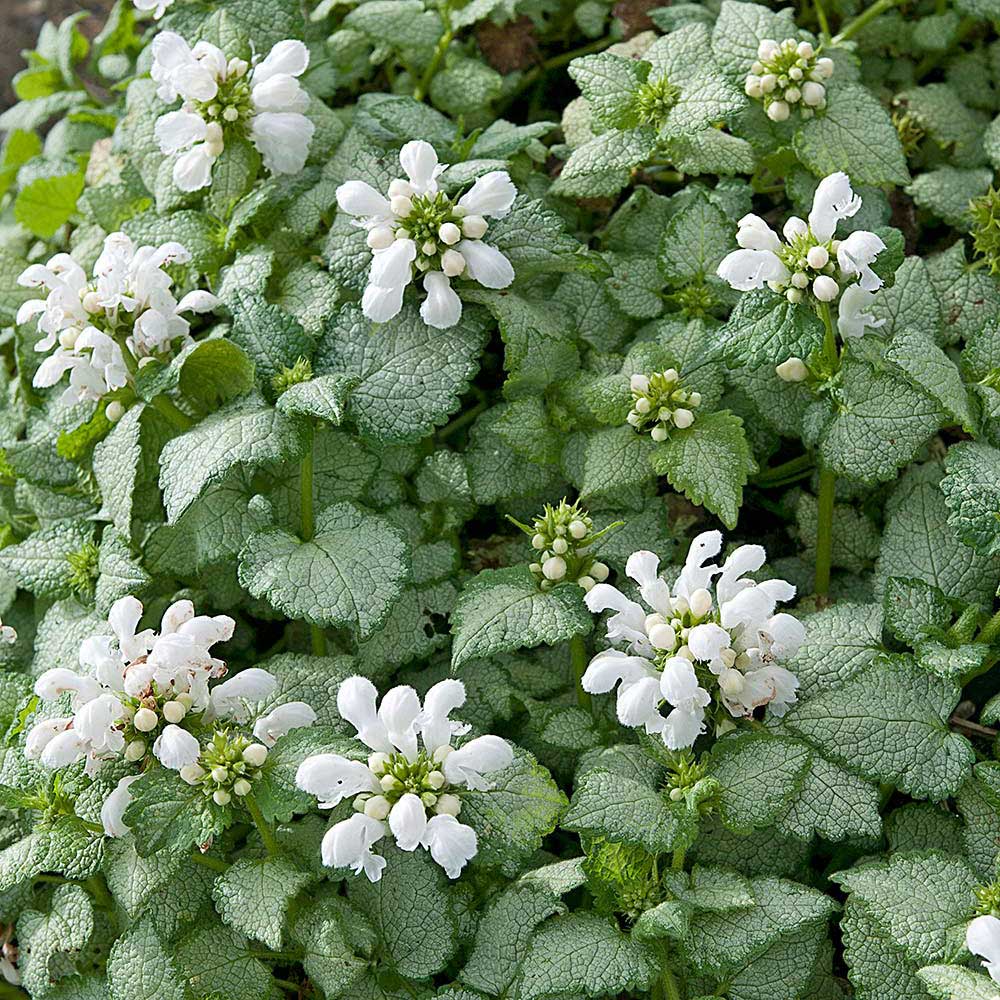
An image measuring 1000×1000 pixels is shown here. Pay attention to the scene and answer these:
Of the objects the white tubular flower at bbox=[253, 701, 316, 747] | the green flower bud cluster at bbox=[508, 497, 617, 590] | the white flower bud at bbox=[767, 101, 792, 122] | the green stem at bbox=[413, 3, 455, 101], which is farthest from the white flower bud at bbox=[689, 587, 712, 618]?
the green stem at bbox=[413, 3, 455, 101]

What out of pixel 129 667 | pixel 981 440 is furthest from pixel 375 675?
pixel 981 440

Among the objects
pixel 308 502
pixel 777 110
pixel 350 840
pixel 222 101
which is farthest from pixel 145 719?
pixel 777 110

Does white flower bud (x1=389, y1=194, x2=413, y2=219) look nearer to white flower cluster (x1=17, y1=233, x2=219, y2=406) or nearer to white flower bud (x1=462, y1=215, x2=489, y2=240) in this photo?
white flower bud (x1=462, y1=215, x2=489, y2=240)

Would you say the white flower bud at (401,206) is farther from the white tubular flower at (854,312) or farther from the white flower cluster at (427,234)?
the white tubular flower at (854,312)

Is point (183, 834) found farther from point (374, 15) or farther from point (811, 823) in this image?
point (374, 15)

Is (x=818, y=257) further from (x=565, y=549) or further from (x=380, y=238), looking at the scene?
(x=380, y=238)

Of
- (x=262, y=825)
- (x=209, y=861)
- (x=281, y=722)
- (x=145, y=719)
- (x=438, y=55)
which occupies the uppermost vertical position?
(x=438, y=55)

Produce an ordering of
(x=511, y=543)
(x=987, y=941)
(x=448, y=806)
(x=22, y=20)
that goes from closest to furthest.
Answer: (x=987, y=941) < (x=448, y=806) < (x=511, y=543) < (x=22, y=20)
